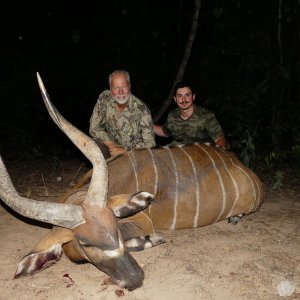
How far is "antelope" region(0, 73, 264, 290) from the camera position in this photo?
1976 millimetres

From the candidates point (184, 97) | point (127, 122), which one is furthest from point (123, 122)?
point (184, 97)

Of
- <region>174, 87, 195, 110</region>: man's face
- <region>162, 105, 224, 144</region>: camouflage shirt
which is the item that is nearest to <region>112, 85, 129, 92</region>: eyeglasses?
<region>174, 87, 195, 110</region>: man's face

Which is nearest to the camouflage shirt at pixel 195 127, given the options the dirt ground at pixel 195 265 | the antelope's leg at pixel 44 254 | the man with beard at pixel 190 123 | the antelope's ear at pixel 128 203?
the man with beard at pixel 190 123

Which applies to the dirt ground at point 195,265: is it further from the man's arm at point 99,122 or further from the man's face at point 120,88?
the man's face at point 120,88

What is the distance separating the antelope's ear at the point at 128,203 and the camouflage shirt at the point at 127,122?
3.23 feet

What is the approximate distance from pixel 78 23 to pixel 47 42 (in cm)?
120

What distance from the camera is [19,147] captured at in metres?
5.46

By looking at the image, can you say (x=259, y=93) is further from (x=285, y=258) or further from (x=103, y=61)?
(x=103, y=61)

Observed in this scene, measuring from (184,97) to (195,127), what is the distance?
265 mm

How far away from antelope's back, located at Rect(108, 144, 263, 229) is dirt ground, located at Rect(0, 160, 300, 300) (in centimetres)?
12

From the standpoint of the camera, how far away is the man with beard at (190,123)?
335cm

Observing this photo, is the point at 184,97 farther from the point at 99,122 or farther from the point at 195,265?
the point at 195,265

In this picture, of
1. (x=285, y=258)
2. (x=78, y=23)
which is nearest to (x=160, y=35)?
(x=78, y=23)

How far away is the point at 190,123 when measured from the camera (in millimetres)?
3428
